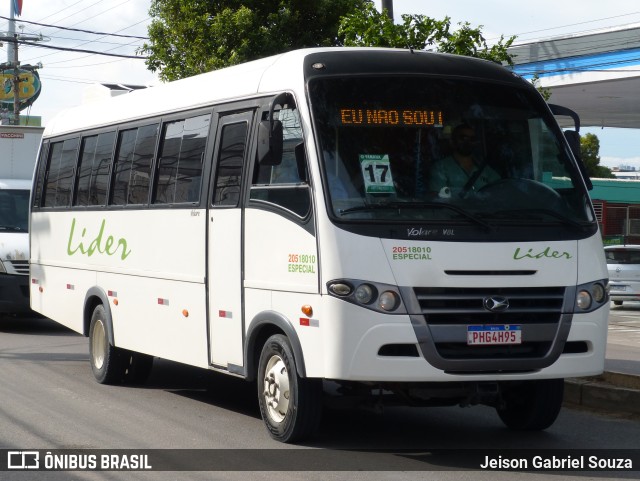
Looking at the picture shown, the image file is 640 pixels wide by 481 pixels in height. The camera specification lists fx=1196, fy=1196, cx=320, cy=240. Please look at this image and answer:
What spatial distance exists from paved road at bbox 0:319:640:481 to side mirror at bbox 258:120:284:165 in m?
2.12

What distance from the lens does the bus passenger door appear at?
970cm

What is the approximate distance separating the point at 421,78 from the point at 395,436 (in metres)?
2.86

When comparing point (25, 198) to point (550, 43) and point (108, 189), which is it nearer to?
point (108, 189)

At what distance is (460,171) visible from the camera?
8828 mm

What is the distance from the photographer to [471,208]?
8.68 m

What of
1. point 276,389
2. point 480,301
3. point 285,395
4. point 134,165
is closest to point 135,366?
point 134,165

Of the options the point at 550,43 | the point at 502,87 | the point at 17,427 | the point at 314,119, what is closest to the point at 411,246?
the point at 314,119

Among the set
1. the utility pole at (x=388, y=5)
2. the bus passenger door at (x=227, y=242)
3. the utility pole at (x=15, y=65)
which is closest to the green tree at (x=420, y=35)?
the utility pole at (x=388, y=5)

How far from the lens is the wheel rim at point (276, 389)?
8.94m

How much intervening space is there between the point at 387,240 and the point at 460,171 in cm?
91

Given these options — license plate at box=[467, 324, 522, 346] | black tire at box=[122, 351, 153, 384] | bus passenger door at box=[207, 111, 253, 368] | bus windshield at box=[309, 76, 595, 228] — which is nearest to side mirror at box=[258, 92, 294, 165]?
bus windshield at box=[309, 76, 595, 228]

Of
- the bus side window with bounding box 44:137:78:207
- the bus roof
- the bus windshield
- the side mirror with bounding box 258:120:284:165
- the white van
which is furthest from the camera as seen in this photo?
the white van

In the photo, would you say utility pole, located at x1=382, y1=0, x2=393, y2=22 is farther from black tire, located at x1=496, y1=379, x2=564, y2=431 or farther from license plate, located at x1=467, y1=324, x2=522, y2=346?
license plate, located at x1=467, y1=324, x2=522, y2=346

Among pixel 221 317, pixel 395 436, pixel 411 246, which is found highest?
pixel 411 246
